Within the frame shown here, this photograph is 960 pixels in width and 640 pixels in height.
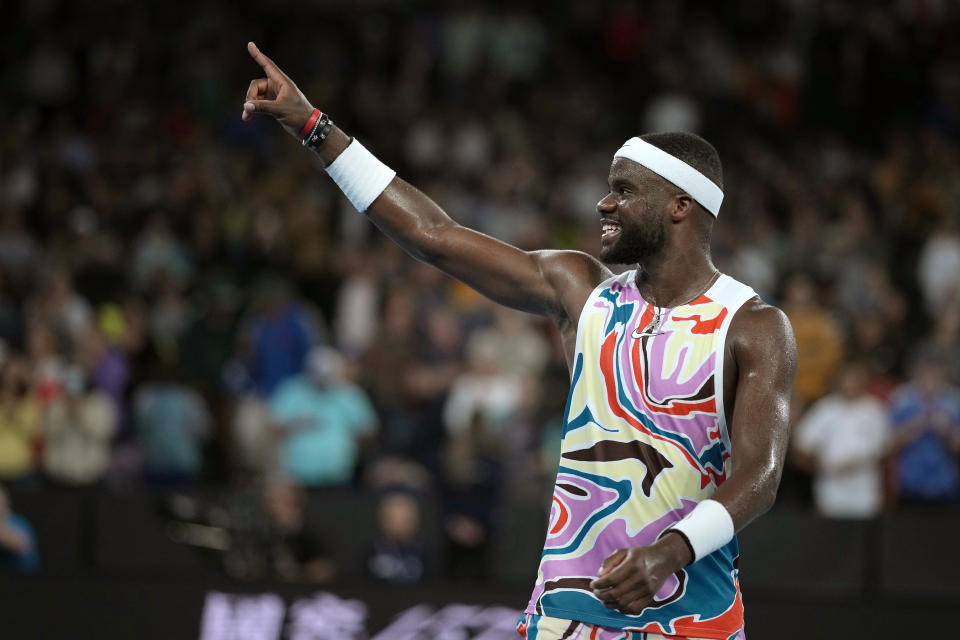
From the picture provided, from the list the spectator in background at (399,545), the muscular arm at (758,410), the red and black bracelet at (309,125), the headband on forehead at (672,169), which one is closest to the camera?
the muscular arm at (758,410)

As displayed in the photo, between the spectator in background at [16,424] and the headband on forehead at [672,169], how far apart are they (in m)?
7.99

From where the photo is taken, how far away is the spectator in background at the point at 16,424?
11.0 m

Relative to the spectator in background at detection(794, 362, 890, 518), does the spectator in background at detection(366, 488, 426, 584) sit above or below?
below

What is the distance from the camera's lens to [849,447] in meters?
10.7

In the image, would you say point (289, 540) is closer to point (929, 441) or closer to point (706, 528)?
point (929, 441)

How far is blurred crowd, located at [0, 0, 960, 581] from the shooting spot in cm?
1105

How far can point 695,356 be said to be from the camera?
13.3 feet

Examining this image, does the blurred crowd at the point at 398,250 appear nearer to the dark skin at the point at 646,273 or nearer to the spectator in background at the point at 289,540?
the spectator in background at the point at 289,540

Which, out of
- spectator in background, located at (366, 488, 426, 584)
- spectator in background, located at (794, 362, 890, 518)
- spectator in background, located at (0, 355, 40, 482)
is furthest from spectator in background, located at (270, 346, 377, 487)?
spectator in background, located at (794, 362, 890, 518)

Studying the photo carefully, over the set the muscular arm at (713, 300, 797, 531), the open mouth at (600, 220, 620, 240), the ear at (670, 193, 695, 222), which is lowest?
the muscular arm at (713, 300, 797, 531)

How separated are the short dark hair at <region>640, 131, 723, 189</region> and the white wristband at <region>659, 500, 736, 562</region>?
1125 millimetres

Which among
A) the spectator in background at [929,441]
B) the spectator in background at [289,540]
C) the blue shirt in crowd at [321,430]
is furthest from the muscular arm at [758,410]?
the blue shirt in crowd at [321,430]

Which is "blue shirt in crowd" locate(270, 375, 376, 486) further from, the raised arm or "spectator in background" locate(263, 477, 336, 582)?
the raised arm

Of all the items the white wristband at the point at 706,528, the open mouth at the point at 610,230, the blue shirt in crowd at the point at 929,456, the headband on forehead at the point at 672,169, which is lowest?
the white wristband at the point at 706,528
